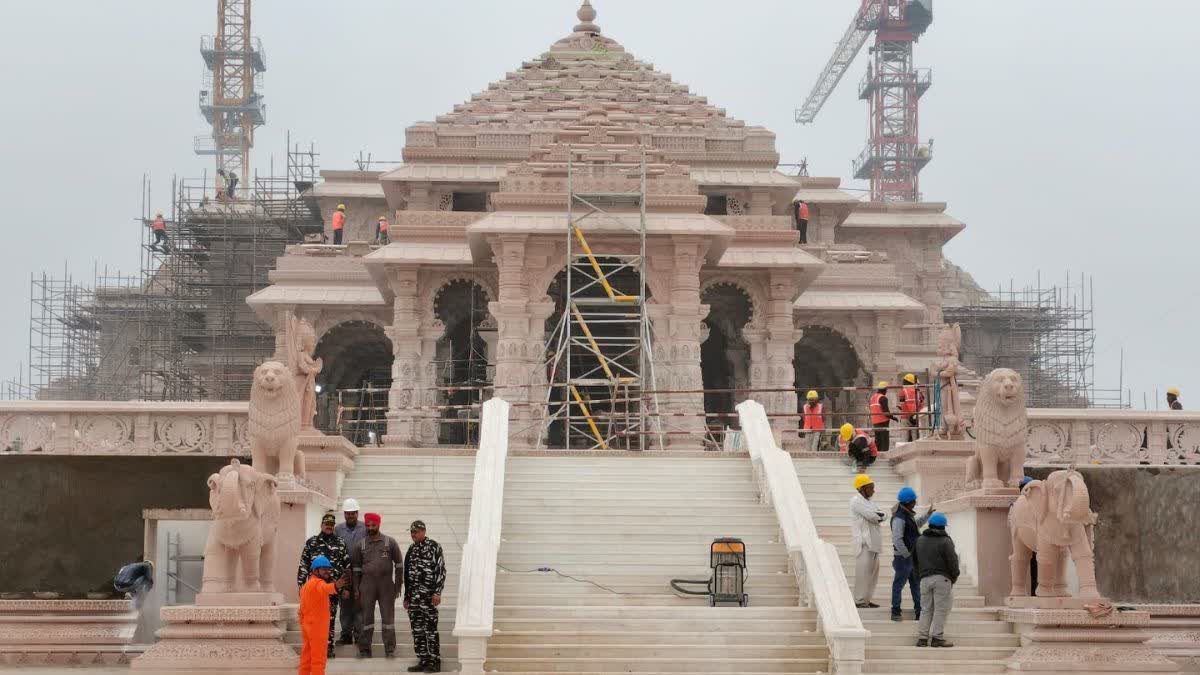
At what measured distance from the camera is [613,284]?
3512 centimetres

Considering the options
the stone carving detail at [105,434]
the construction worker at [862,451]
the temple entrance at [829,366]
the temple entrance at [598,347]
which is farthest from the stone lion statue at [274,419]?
the temple entrance at [829,366]

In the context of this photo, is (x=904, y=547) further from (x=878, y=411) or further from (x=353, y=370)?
(x=353, y=370)

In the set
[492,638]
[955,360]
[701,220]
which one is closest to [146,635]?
[492,638]

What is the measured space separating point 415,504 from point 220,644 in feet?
14.8

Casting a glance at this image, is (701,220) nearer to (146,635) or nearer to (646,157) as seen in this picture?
(646,157)

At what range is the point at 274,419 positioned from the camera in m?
18.2

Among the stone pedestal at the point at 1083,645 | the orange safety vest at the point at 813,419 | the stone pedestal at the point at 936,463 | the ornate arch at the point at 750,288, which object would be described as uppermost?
the ornate arch at the point at 750,288

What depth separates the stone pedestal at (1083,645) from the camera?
16203 millimetres

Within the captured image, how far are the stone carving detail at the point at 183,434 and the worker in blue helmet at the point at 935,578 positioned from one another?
9442 mm

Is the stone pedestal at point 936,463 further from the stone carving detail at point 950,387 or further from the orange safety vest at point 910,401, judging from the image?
the orange safety vest at point 910,401

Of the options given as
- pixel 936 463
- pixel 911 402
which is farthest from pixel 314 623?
pixel 911 402

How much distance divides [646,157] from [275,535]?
1806cm

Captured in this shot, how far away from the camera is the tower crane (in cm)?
9969

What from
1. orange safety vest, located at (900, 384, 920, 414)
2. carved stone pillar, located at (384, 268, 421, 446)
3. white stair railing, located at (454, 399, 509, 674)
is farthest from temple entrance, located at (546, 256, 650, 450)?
white stair railing, located at (454, 399, 509, 674)
